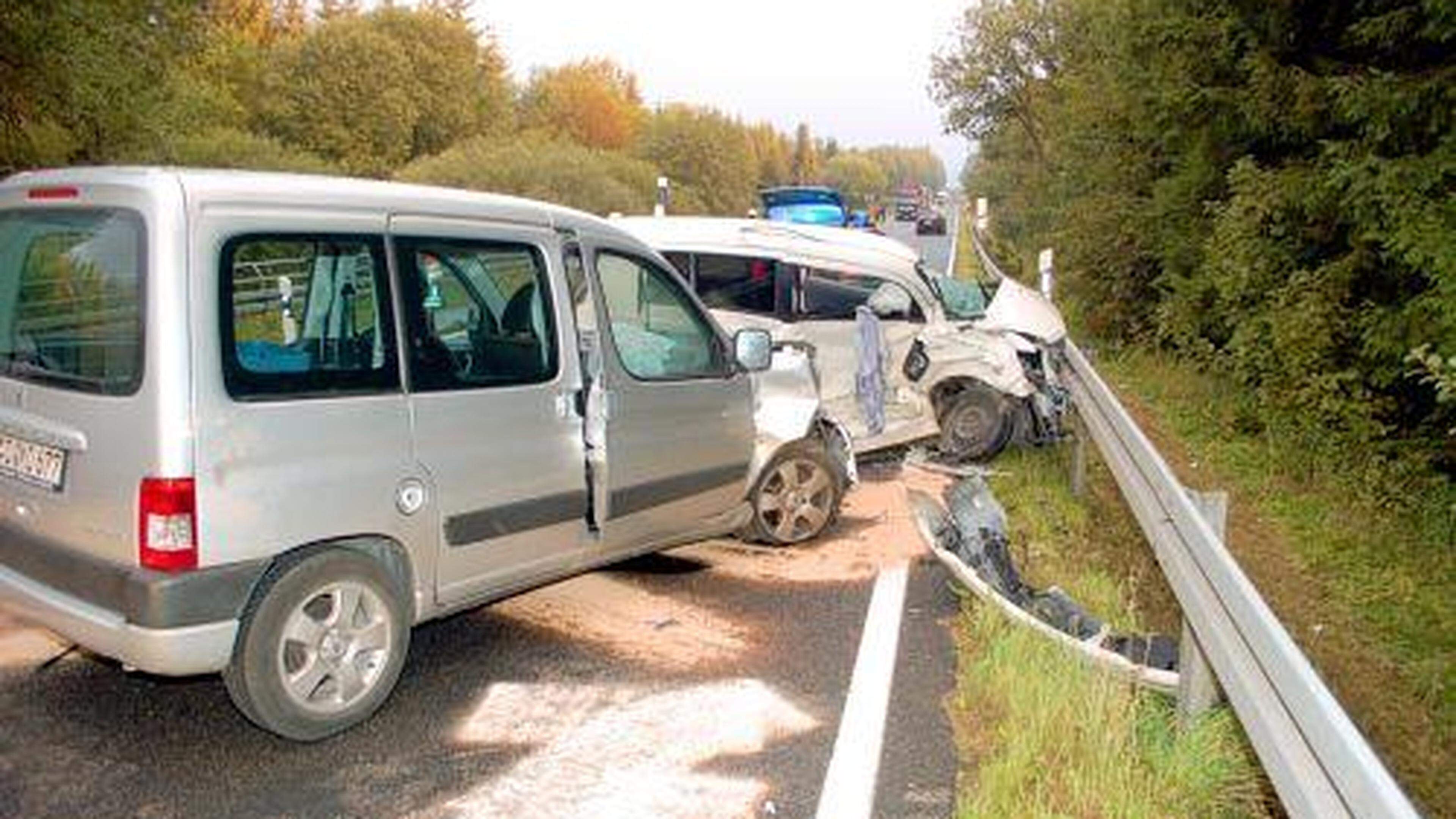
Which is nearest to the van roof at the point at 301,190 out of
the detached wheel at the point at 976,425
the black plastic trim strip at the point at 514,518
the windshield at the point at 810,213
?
the black plastic trim strip at the point at 514,518

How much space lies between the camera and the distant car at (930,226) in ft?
211

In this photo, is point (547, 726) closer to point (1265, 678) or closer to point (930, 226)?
point (1265, 678)

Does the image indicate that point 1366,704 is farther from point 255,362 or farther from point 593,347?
point 255,362

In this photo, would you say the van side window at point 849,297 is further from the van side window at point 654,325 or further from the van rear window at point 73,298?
the van rear window at point 73,298

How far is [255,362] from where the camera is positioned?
4.17 m

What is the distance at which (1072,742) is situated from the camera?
431cm

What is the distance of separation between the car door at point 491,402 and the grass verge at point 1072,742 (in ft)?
6.00

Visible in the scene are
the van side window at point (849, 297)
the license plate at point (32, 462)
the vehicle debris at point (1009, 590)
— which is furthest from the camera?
the van side window at point (849, 297)

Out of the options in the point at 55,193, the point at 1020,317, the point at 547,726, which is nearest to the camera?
the point at 55,193

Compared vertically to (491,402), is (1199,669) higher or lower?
lower

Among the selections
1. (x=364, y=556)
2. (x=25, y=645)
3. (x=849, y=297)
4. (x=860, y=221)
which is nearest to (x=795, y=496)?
(x=849, y=297)

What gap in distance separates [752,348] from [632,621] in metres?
1.52

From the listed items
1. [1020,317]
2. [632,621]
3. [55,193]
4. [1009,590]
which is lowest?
[632,621]

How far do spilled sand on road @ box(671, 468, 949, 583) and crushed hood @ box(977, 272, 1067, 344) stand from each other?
2377 millimetres
